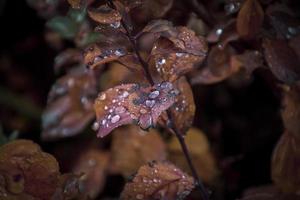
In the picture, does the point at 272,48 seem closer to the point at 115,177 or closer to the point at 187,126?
the point at 187,126

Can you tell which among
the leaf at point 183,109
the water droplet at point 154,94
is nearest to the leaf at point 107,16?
the water droplet at point 154,94

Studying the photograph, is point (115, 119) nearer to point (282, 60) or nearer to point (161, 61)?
point (161, 61)

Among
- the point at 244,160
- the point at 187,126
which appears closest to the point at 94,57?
the point at 187,126

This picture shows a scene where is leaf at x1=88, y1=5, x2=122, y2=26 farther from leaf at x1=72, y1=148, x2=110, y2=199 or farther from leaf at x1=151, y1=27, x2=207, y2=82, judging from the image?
leaf at x1=72, y1=148, x2=110, y2=199

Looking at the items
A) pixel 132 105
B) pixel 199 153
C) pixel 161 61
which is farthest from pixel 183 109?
pixel 199 153

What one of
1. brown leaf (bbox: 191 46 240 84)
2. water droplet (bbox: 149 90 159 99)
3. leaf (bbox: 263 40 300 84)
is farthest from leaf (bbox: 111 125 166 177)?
water droplet (bbox: 149 90 159 99)

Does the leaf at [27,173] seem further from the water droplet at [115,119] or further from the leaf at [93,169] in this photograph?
the leaf at [93,169]
